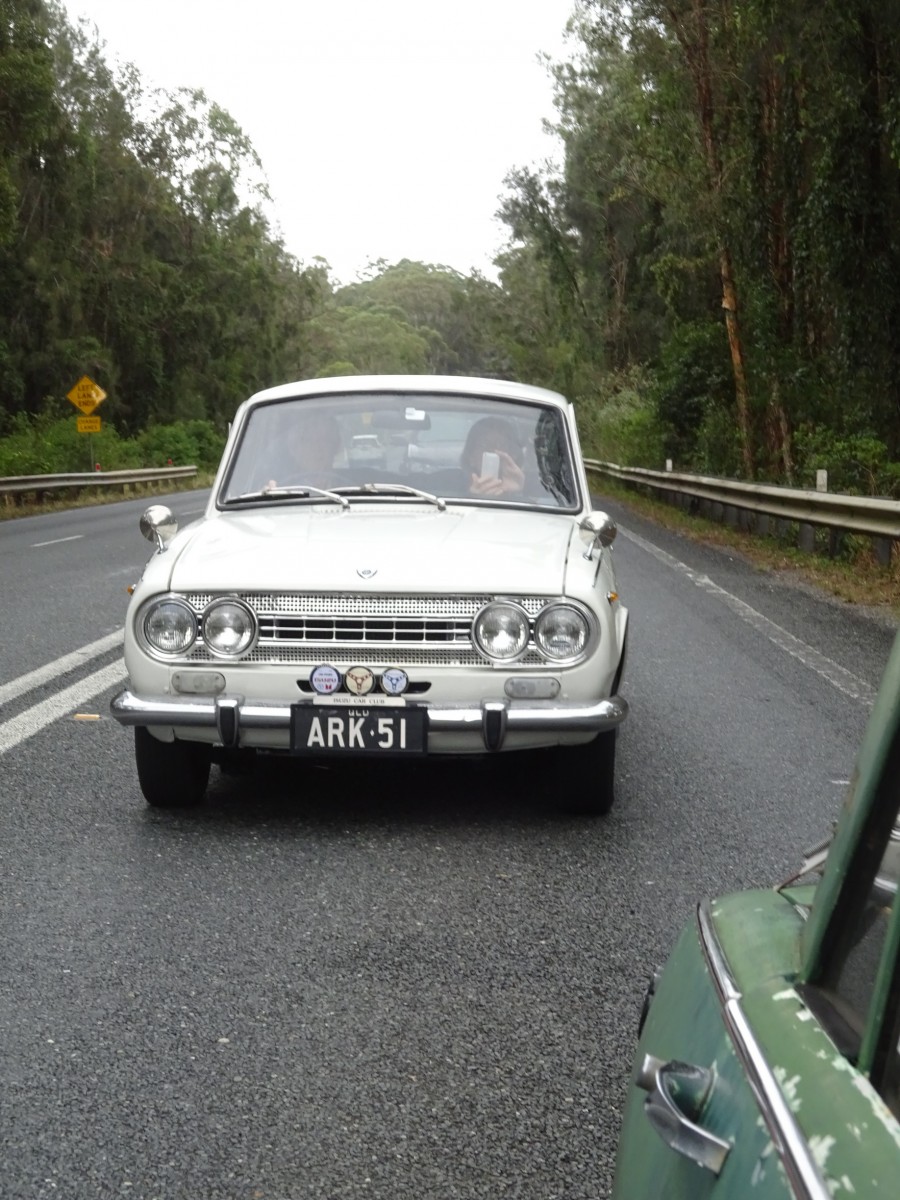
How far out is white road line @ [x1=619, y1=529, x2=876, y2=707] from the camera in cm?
845

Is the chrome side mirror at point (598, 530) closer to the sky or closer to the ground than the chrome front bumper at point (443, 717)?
closer to the sky

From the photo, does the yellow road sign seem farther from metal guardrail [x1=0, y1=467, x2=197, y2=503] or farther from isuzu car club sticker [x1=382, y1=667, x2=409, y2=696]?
isuzu car club sticker [x1=382, y1=667, x2=409, y2=696]

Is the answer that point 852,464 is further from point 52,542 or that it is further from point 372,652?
point 372,652

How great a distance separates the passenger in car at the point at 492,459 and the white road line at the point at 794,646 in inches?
74.5

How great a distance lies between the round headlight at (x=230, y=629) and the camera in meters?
5.29

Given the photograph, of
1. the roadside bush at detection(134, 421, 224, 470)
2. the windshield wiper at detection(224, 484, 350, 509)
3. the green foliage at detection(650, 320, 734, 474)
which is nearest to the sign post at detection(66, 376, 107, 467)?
the roadside bush at detection(134, 421, 224, 470)

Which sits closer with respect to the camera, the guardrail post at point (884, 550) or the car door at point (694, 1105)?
the car door at point (694, 1105)

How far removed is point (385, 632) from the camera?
5.27 metres

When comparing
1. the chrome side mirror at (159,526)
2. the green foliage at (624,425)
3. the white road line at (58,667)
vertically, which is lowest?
the green foliage at (624,425)

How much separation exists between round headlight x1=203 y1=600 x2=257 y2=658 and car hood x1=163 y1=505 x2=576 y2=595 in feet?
0.23

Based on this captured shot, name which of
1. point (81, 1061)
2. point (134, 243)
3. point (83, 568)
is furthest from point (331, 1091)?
point (134, 243)

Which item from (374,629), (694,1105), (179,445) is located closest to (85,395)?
(179,445)

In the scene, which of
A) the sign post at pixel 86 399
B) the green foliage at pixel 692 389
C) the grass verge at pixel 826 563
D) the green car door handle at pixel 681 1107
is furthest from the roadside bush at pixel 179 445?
the green car door handle at pixel 681 1107

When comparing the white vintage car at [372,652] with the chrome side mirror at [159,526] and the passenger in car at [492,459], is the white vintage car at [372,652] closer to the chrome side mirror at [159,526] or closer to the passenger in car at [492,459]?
the chrome side mirror at [159,526]
